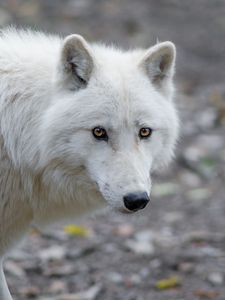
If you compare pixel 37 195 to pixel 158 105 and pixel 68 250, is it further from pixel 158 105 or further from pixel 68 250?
pixel 68 250

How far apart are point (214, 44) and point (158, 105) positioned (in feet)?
27.8

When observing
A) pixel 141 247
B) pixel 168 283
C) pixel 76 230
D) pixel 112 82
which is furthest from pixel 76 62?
pixel 76 230

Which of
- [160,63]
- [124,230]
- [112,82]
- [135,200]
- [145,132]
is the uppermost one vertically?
[160,63]

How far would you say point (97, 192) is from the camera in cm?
491

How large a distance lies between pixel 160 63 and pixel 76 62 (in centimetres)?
67

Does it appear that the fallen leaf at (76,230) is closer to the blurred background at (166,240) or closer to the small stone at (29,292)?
the blurred background at (166,240)

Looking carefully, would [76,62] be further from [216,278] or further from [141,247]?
[141,247]

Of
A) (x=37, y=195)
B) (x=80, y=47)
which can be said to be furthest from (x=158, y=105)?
(x=37, y=195)

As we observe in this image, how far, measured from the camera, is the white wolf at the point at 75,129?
182 inches

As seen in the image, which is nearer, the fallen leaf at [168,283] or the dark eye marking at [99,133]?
the dark eye marking at [99,133]

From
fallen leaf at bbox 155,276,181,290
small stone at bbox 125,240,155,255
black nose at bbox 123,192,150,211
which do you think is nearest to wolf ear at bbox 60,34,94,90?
black nose at bbox 123,192,150,211

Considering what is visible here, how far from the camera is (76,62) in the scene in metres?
4.75

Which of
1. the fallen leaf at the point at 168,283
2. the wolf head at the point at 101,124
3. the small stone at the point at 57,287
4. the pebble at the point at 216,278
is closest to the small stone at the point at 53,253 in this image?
the small stone at the point at 57,287

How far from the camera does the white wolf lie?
15.2 ft
